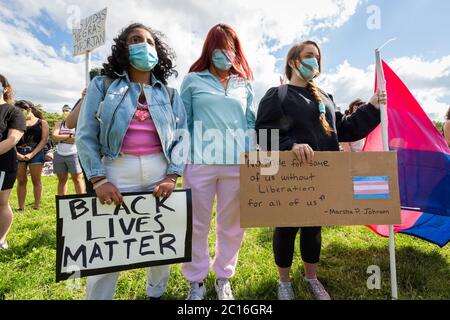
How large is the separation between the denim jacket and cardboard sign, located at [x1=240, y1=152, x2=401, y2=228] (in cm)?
51

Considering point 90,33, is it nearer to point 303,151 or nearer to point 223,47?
point 223,47

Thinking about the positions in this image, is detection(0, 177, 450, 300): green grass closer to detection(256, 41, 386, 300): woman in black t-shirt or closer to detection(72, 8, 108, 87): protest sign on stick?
detection(256, 41, 386, 300): woman in black t-shirt

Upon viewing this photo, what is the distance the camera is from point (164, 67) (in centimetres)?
196

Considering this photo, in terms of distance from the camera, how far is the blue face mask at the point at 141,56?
1715mm

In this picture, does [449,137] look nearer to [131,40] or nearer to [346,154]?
[346,154]

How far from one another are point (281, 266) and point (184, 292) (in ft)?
2.61

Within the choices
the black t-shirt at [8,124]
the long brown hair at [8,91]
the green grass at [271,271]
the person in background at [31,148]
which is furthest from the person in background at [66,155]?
the black t-shirt at [8,124]

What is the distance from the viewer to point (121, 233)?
1.61 metres

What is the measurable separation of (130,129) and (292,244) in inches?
54.5

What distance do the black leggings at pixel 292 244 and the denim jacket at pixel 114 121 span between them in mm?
903

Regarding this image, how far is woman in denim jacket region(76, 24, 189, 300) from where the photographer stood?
1.55 meters

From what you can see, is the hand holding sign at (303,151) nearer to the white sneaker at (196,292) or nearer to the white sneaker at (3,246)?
the white sneaker at (196,292)

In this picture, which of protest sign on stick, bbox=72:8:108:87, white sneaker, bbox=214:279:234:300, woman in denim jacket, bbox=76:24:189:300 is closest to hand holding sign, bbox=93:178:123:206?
woman in denim jacket, bbox=76:24:189:300
